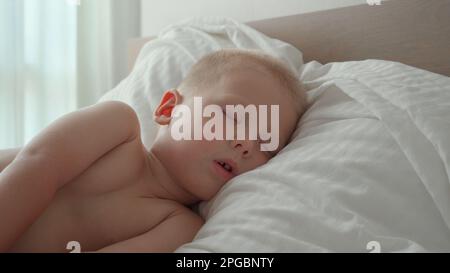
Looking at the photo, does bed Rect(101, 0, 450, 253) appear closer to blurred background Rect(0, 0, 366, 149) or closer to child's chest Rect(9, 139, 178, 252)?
child's chest Rect(9, 139, 178, 252)

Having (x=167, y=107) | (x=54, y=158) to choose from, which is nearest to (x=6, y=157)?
(x=54, y=158)

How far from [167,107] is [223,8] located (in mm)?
947

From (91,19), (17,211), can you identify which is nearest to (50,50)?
(91,19)

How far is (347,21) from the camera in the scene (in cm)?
117

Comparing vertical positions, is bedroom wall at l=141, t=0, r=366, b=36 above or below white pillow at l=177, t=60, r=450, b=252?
above

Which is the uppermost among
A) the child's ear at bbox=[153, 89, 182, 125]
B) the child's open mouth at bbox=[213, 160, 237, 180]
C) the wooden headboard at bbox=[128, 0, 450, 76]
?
the wooden headboard at bbox=[128, 0, 450, 76]

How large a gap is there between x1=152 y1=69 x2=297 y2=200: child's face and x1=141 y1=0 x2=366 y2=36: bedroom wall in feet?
2.11

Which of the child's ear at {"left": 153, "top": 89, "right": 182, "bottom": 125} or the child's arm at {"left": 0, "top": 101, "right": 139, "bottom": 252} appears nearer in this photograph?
the child's arm at {"left": 0, "top": 101, "right": 139, "bottom": 252}

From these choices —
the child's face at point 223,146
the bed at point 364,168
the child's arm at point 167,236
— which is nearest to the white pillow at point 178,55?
the bed at point 364,168

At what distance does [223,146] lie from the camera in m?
0.82

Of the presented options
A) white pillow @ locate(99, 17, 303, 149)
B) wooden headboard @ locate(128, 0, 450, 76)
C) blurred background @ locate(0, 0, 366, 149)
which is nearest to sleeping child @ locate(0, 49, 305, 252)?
white pillow @ locate(99, 17, 303, 149)

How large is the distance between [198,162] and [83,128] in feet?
0.73

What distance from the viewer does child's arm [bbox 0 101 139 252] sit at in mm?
663

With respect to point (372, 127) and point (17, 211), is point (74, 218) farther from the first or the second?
point (372, 127)
